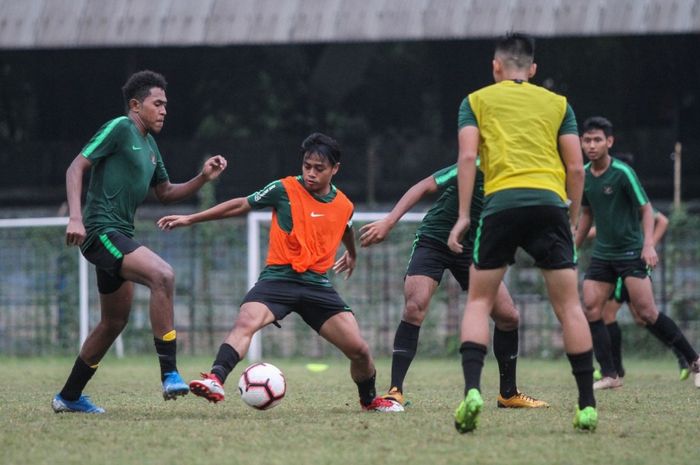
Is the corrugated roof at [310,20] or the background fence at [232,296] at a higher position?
the corrugated roof at [310,20]

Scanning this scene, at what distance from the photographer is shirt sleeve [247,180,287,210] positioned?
7.77m

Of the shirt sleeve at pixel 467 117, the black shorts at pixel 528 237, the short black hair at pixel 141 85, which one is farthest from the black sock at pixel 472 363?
the short black hair at pixel 141 85

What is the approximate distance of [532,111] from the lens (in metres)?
6.60

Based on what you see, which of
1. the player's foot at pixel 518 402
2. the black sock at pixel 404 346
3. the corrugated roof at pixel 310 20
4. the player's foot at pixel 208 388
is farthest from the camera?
the corrugated roof at pixel 310 20

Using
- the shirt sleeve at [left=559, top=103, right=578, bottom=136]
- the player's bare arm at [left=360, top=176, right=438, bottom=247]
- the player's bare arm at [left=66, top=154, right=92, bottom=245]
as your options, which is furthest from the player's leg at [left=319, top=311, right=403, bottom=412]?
the shirt sleeve at [left=559, top=103, right=578, bottom=136]

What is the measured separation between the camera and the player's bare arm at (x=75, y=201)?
7.16 m

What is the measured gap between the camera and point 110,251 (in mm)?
7496

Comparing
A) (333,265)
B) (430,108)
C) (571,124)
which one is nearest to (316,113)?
(430,108)

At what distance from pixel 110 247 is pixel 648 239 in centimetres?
462

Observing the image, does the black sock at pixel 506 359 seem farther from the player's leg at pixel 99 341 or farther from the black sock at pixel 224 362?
the player's leg at pixel 99 341

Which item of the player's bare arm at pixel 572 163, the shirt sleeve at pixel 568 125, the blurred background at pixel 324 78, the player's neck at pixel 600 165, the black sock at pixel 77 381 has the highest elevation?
the blurred background at pixel 324 78

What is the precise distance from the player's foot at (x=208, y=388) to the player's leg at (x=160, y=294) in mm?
326

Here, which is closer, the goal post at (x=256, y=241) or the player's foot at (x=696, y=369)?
the player's foot at (x=696, y=369)

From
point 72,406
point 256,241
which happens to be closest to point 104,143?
point 72,406
